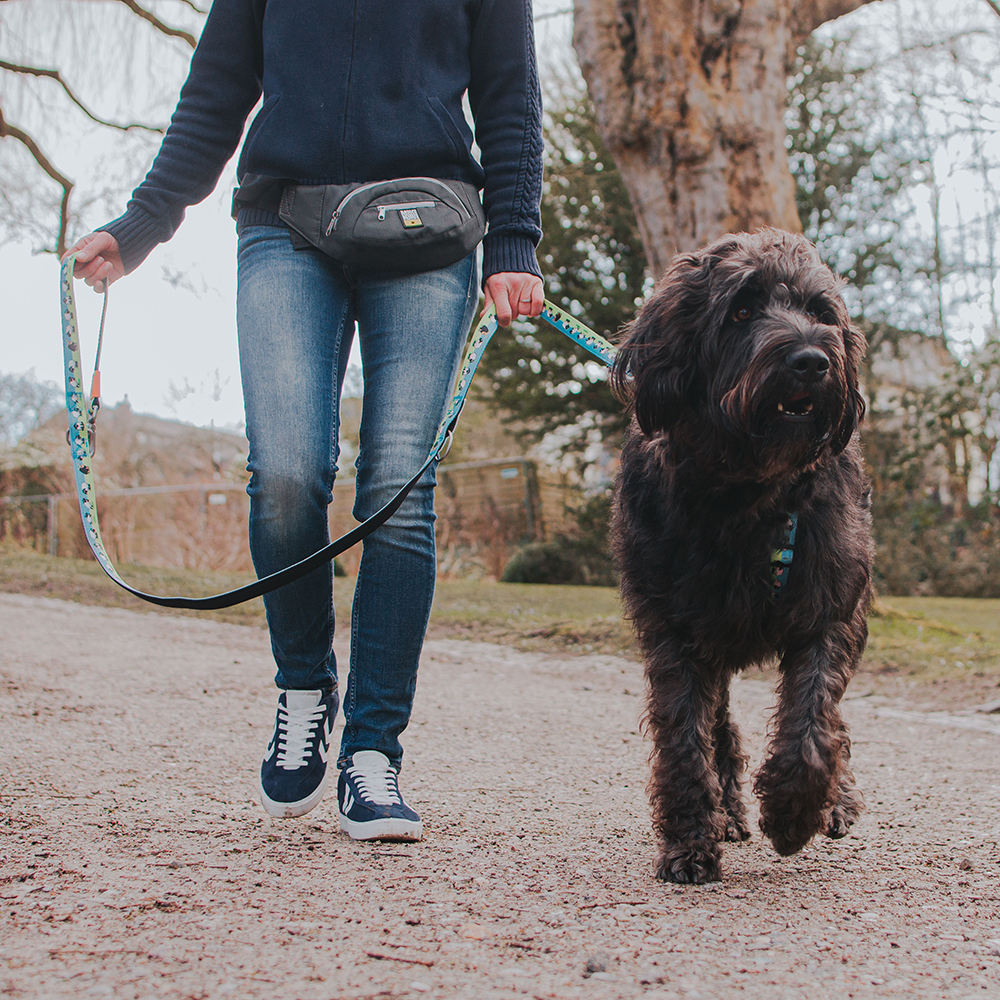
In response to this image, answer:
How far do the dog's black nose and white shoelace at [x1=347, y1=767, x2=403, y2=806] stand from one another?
138cm

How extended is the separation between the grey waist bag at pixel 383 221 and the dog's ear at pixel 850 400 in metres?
1.01

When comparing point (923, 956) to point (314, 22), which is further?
point (314, 22)

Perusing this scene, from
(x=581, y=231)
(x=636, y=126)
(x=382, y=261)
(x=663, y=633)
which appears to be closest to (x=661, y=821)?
(x=663, y=633)

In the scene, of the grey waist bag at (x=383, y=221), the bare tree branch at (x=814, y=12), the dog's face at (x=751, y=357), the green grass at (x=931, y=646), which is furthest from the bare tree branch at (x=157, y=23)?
the dog's face at (x=751, y=357)

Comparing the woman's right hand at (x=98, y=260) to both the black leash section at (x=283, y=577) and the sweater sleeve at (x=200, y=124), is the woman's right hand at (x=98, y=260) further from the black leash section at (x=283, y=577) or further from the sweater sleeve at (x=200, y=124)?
the black leash section at (x=283, y=577)

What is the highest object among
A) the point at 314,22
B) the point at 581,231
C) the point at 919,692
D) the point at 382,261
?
the point at 581,231

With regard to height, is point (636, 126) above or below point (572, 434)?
above

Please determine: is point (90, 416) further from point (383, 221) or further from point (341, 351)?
point (383, 221)

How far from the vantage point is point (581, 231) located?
530 inches

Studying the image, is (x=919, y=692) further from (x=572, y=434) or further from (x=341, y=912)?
(x=572, y=434)

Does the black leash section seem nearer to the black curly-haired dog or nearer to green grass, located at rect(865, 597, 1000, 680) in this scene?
the black curly-haired dog

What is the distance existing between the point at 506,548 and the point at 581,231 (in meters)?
4.63

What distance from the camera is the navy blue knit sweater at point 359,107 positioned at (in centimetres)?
245

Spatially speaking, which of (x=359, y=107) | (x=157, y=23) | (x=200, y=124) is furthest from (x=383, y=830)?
(x=157, y=23)
